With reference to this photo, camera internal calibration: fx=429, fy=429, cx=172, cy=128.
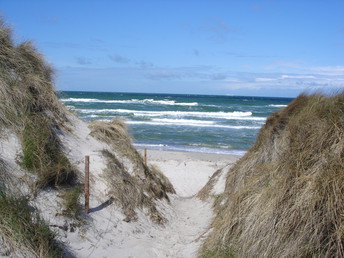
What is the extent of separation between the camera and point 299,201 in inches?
225

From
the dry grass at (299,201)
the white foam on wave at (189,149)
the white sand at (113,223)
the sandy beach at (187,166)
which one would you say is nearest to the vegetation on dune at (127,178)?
the white sand at (113,223)

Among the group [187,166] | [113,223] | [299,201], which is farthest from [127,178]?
[187,166]

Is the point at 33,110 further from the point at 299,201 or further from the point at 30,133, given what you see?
the point at 299,201

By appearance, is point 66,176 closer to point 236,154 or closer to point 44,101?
point 44,101

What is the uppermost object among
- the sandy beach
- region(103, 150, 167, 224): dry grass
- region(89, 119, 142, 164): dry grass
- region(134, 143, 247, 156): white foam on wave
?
region(89, 119, 142, 164): dry grass

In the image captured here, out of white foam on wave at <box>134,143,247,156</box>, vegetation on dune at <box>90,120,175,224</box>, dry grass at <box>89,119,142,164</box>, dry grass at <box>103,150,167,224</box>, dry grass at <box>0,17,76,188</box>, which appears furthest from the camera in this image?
white foam on wave at <box>134,143,247,156</box>

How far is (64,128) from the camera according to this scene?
396 inches

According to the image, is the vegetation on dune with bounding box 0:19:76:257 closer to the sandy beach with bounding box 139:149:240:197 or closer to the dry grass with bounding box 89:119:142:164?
the dry grass with bounding box 89:119:142:164

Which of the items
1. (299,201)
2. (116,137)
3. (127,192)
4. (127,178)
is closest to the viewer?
(299,201)

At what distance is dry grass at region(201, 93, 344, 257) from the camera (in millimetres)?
5457

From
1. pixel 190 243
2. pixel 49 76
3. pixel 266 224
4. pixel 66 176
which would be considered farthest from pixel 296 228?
pixel 49 76

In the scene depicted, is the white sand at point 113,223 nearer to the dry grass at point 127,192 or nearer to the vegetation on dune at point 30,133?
the dry grass at point 127,192

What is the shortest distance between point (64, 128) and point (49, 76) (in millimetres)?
1643

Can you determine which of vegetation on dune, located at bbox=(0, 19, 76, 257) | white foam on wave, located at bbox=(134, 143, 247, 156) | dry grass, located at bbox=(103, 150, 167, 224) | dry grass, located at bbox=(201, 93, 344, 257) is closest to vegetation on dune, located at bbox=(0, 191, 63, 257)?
vegetation on dune, located at bbox=(0, 19, 76, 257)
